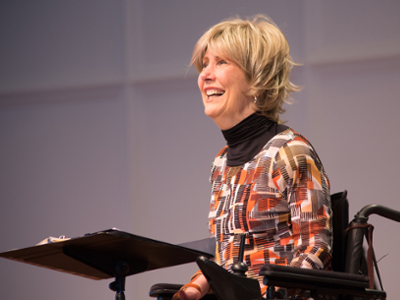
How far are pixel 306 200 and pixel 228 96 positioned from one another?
1.50 feet

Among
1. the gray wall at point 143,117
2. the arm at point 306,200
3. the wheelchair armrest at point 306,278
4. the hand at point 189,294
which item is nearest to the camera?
the wheelchair armrest at point 306,278

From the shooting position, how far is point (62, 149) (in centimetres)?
330

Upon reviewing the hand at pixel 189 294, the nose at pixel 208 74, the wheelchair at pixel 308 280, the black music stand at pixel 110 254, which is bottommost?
the hand at pixel 189 294

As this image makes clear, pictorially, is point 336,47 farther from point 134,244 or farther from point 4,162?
point 4,162

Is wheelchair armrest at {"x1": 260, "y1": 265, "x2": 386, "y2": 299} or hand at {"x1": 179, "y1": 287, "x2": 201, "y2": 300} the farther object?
hand at {"x1": 179, "y1": 287, "x2": 201, "y2": 300}

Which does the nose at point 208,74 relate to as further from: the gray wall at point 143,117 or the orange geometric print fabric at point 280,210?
the gray wall at point 143,117

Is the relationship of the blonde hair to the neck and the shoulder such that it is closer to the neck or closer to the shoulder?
the neck

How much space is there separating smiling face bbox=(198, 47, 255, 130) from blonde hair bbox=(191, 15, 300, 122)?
2 cm

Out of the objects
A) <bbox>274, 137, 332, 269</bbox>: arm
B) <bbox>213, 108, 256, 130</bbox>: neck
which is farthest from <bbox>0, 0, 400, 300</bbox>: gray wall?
<bbox>274, 137, 332, 269</bbox>: arm

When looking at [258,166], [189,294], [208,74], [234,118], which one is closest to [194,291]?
[189,294]

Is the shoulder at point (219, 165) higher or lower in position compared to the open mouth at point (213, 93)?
lower

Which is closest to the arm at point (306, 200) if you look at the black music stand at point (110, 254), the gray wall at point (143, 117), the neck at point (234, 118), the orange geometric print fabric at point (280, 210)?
the orange geometric print fabric at point (280, 210)

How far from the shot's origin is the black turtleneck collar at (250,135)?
1.65 metres

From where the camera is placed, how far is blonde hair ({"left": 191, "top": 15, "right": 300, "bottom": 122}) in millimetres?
1699
